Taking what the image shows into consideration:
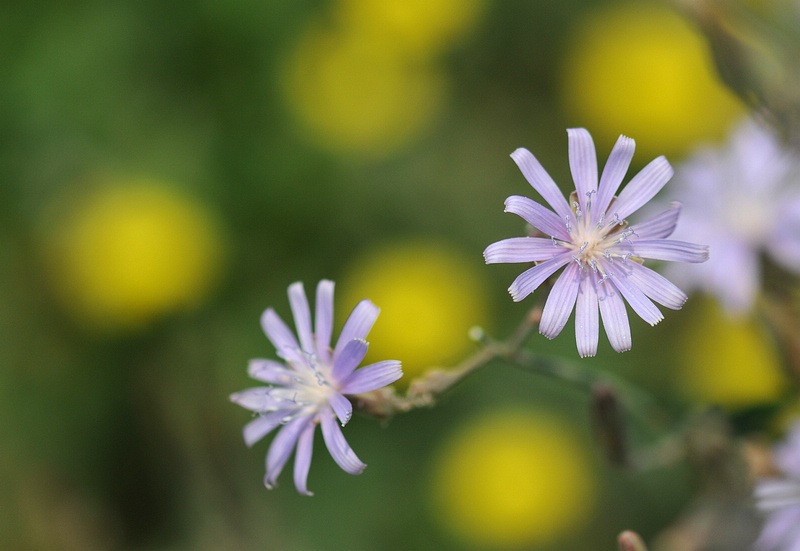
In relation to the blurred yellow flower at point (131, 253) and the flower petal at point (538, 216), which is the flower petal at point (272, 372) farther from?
the blurred yellow flower at point (131, 253)

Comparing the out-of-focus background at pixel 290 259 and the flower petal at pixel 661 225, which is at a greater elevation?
the out-of-focus background at pixel 290 259

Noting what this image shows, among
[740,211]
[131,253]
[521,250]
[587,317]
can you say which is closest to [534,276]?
[521,250]

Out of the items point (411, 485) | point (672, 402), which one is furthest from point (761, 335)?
point (411, 485)

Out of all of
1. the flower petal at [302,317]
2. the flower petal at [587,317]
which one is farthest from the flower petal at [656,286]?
the flower petal at [302,317]

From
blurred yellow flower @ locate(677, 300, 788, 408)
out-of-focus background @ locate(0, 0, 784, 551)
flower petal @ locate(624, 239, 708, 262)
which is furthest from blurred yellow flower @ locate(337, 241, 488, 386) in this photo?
flower petal @ locate(624, 239, 708, 262)

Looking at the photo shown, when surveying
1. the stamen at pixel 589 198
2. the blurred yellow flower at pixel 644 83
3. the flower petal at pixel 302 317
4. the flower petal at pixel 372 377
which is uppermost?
the blurred yellow flower at pixel 644 83

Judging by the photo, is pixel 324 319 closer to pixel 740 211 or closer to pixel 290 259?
pixel 740 211
